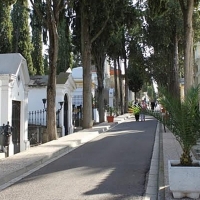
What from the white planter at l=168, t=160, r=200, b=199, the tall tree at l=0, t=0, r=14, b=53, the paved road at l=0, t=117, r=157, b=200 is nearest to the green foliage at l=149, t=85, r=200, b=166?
the white planter at l=168, t=160, r=200, b=199

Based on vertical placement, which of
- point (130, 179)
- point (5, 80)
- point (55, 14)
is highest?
point (55, 14)

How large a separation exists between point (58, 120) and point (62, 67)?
26078mm

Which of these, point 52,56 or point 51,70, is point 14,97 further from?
point 52,56

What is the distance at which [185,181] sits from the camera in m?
6.32

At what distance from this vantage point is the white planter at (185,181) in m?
6.30

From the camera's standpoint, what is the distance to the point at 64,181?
8.34m

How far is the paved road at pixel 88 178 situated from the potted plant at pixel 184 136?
3.08 feet

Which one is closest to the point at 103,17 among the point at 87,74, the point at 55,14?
the point at 87,74

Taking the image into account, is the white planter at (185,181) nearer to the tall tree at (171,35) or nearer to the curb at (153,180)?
the curb at (153,180)

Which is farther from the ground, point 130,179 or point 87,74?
point 87,74

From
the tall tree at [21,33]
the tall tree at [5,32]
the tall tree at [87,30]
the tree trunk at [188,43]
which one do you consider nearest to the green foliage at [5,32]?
the tall tree at [5,32]

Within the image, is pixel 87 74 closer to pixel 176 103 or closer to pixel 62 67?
pixel 176 103

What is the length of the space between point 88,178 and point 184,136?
9.66ft

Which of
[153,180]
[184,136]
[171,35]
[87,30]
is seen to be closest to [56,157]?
[153,180]
